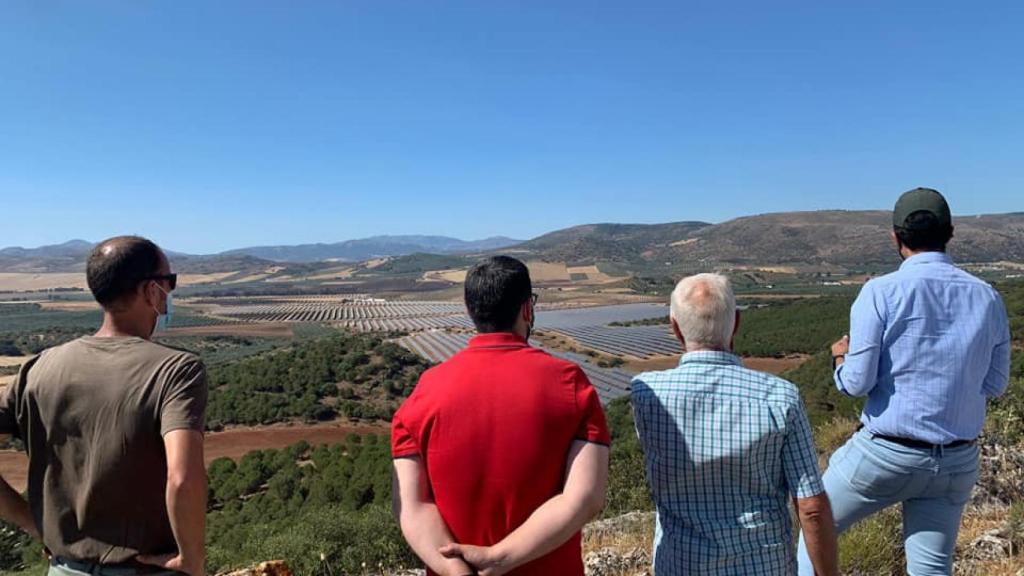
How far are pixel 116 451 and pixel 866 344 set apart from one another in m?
2.69

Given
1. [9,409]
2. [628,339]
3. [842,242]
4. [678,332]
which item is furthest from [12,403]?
[842,242]

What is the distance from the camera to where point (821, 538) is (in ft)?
6.54

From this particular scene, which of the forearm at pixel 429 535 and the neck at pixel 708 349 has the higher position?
the neck at pixel 708 349

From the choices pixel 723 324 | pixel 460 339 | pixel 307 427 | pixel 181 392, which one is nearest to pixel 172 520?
pixel 181 392

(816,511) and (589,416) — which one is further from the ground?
(589,416)

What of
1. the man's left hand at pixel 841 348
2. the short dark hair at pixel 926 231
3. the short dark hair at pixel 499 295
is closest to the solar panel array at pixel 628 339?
the man's left hand at pixel 841 348

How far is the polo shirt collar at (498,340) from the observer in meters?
1.96

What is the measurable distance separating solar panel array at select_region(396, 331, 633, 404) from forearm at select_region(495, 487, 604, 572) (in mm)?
22630

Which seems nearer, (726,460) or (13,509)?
(726,460)

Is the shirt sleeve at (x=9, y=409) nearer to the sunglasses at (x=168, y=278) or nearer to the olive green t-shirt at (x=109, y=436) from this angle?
the olive green t-shirt at (x=109, y=436)

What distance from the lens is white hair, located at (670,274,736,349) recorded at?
2086 millimetres

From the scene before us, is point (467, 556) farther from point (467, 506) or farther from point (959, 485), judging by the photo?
point (959, 485)

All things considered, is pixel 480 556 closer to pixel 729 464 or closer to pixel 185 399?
pixel 729 464

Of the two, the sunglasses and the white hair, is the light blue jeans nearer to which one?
the white hair
